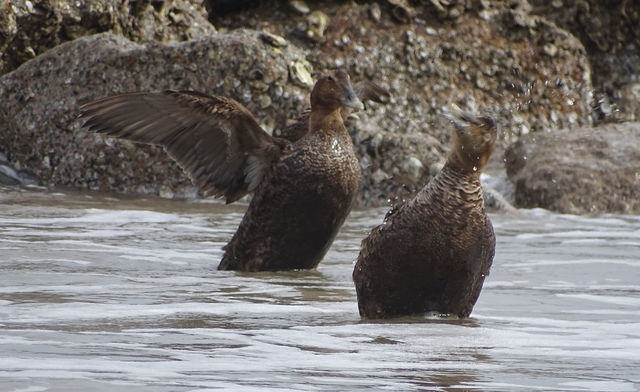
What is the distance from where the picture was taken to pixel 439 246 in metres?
5.37

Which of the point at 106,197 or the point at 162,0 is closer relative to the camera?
the point at 106,197

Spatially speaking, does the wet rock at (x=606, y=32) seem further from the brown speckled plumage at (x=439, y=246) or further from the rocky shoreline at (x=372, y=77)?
the brown speckled plumage at (x=439, y=246)

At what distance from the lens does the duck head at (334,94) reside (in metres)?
7.85

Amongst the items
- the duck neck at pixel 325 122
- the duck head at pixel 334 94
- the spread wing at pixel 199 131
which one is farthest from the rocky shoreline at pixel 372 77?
the duck neck at pixel 325 122

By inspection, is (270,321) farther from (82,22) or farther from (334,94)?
(82,22)

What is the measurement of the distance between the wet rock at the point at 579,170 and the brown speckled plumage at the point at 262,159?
13.3 ft

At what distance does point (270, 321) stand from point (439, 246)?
0.83 m

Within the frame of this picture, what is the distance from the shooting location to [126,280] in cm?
694

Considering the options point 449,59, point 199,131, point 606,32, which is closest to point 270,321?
point 199,131

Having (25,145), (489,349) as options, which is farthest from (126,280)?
(25,145)

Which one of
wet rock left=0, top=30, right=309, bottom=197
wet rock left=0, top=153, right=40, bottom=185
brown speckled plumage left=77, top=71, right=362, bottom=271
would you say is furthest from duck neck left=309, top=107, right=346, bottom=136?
wet rock left=0, top=153, right=40, bottom=185

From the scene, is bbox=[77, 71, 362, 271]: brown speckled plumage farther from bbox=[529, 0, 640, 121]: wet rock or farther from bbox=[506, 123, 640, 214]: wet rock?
bbox=[529, 0, 640, 121]: wet rock

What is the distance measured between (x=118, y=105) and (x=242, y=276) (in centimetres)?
132

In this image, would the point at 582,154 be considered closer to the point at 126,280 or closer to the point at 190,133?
the point at 190,133
